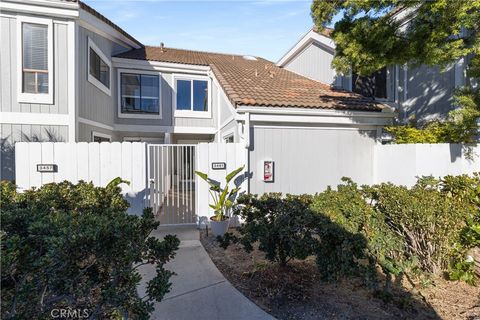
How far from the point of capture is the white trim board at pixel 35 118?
25.6 feet

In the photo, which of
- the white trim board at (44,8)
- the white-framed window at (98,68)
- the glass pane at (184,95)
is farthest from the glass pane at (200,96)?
the white trim board at (44,8)

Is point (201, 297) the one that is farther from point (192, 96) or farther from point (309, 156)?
point (192, 96)

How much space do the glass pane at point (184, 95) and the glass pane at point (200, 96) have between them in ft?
0.86

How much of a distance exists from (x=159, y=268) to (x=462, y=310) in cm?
419

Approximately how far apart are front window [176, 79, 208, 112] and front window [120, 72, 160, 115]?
1092mm

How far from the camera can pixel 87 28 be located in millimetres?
9203

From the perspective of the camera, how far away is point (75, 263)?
229 cm

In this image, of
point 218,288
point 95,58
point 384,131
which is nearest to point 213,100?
point 95,58

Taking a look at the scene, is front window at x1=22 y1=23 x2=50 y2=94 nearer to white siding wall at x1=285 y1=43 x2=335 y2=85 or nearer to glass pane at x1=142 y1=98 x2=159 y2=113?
glass pane at x1=142 y1=98 x2=159 y2=113

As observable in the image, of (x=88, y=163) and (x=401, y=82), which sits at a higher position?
(x=401, y=82)

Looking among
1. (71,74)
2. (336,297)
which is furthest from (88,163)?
(336,297)

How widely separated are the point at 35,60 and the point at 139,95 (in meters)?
5.31

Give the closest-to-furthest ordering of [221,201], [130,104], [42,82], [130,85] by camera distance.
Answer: [221,201], [42,82], [130,85], [130,104]

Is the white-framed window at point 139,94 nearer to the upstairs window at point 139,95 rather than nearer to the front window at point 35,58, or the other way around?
the upstairs window at point 139,95
